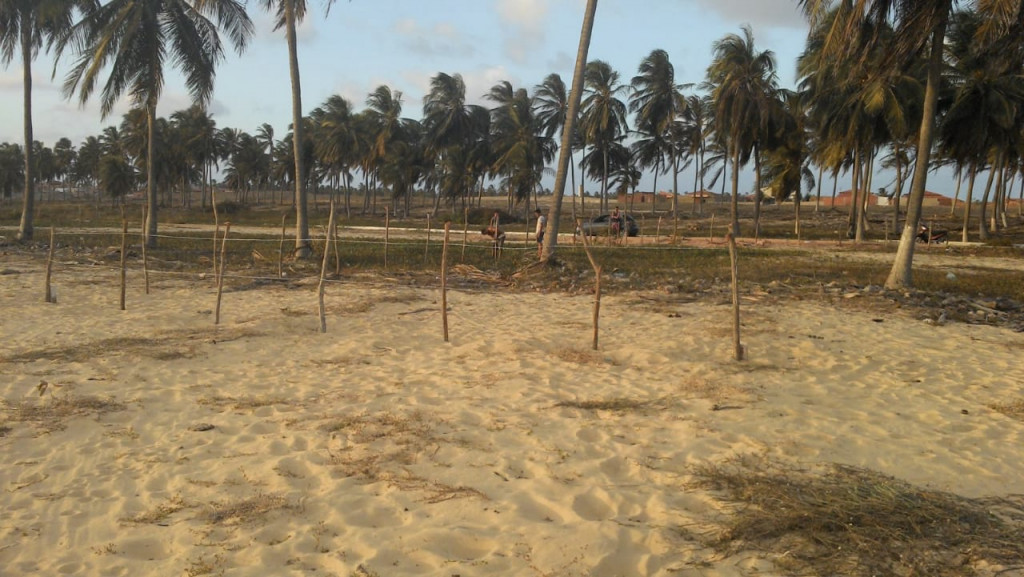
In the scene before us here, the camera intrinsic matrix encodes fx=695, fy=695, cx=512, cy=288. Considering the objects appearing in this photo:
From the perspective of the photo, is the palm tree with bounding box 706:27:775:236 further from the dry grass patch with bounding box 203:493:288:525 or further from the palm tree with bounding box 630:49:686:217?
the dry grass patch with bounding box 203:493:288:525

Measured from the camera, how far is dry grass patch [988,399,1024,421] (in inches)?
209

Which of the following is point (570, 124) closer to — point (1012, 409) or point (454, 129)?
point (1012, 409)

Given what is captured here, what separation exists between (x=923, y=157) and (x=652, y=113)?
21605 millimetres

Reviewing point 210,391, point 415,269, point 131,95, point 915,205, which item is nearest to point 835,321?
point 915,205

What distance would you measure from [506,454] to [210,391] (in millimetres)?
2837

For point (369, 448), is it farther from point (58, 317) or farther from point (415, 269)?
point (415, 269)

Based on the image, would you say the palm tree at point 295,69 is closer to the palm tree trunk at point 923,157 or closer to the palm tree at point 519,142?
the palm tree trunk at point 923,157

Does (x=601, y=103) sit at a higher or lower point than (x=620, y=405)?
higher

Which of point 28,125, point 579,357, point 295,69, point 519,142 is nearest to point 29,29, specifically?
point 28,125

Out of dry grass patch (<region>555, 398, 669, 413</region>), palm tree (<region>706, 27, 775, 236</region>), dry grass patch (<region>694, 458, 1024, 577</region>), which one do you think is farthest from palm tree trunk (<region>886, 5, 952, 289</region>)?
palm tree (<region>706, 27, 775, 236</region>)

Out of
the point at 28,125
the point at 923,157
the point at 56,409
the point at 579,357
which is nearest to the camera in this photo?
the point at 56,409

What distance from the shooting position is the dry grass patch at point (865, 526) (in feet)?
10.2

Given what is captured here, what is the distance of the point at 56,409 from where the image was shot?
17.1ft

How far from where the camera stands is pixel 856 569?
3.04 m
